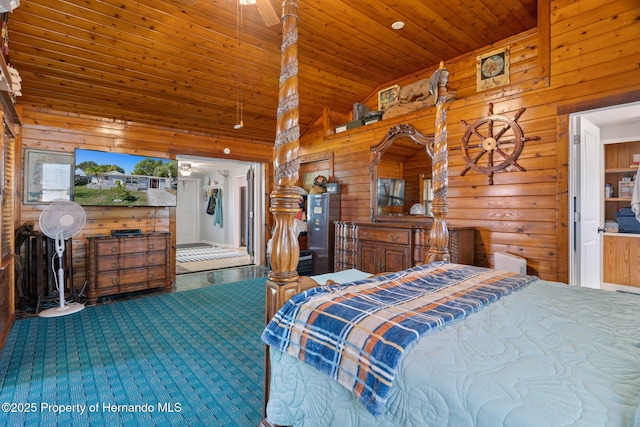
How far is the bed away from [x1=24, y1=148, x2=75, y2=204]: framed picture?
3.99m

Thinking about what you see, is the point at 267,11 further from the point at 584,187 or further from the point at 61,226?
the point at 584,187

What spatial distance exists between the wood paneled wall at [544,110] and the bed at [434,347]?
4.88ft

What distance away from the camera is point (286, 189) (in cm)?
137

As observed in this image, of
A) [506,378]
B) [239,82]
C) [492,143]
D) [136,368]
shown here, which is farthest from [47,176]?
[492,143]

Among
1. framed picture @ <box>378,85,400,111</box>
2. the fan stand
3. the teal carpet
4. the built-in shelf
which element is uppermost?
framed picture @ <box>378,85,400,111</box>

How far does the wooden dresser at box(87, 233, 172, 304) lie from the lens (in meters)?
3.73

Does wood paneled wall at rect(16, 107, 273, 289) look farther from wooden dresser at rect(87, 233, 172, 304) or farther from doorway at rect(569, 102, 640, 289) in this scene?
doorway at rect(569, 102, 640, 289)

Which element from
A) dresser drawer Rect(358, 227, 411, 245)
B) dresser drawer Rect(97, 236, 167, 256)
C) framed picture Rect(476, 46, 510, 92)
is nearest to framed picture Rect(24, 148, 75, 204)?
dresser drawer Rect(97, 236, 167, 256)

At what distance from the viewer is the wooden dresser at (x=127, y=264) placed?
3.73 m

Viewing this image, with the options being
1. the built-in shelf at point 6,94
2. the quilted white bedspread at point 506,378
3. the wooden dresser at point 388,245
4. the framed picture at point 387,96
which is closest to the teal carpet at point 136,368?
the quilted white bedspread at point 506,378

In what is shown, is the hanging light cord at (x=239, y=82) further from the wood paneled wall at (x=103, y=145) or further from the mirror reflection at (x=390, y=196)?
the mirror reflection at (x=390, y=196)

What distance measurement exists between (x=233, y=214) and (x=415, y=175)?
580cm

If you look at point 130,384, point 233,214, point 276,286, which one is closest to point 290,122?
point 276,286

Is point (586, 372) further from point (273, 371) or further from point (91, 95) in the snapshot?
point (91, 95)
